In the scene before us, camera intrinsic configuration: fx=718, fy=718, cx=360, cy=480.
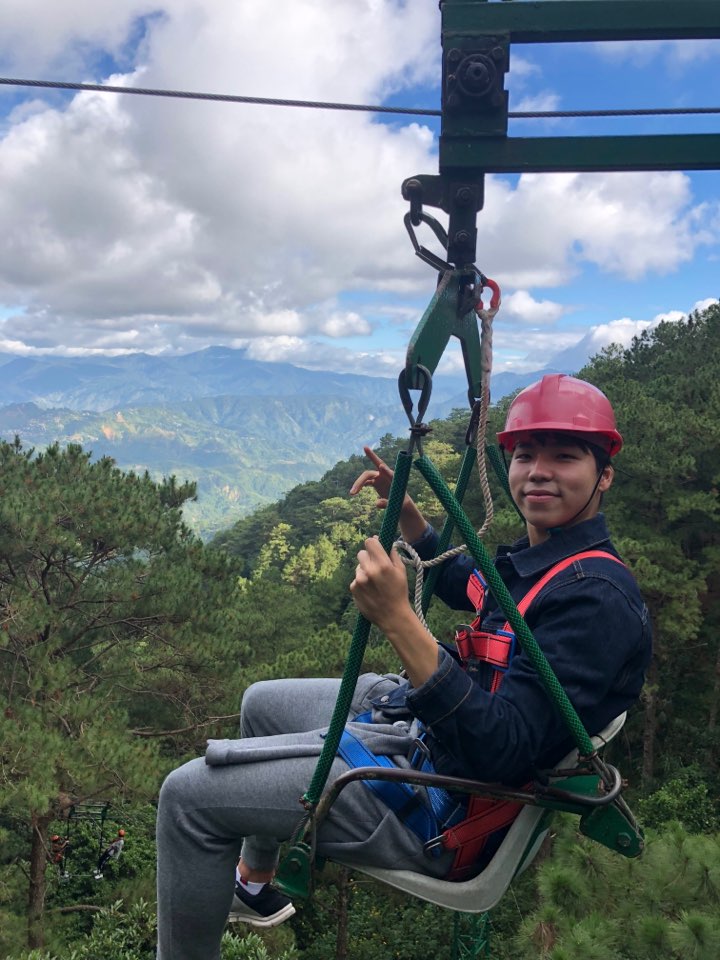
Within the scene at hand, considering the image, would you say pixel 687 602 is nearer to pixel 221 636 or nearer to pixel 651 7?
pixel 221 636

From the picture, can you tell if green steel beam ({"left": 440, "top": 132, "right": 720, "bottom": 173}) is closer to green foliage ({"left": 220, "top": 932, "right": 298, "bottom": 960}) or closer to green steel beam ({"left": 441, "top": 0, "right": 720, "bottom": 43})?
green steel beam ({"left": 441, "top": 0, "right": 720, "bottom": 43})

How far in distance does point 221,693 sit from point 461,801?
9.06 m

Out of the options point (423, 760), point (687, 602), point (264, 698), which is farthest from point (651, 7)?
point (687, 602)

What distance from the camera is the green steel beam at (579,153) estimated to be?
6.95ft

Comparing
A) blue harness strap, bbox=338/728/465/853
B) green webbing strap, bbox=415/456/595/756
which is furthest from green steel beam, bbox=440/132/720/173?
blue harness strap, bbox=338/728/465/853

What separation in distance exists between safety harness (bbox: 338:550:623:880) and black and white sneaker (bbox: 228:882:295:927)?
2.41ft

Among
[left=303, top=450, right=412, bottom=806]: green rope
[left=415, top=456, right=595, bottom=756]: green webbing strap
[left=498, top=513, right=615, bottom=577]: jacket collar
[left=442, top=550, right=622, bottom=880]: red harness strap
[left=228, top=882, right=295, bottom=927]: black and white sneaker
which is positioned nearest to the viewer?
[left=415, top=456, right=595, bottom=756]: green webbing strap

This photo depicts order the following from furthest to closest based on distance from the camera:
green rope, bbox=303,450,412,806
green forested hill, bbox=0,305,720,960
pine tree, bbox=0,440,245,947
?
pine tree, bbox=0,440,245,947
green forested hill, bbox=0,305,720,960
green rope, bbox=303,450,412,806

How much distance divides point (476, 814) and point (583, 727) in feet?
1.58

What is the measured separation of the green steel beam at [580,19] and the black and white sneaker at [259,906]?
2.74 metres

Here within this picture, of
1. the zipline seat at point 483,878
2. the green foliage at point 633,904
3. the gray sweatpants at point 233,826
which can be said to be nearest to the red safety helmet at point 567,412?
the zipline seat at point 483,878

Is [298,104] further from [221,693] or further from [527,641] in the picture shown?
[221,693]

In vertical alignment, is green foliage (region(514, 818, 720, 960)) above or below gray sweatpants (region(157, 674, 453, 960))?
below

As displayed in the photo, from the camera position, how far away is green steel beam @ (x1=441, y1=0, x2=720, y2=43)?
6.70ft
